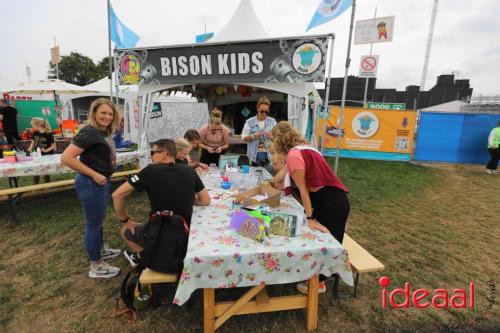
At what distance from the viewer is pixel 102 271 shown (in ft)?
8.32

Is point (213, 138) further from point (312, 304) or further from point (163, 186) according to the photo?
point (312, 304)

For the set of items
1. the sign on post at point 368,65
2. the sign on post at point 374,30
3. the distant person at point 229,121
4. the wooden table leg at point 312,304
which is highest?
the sign on post at point 374,30

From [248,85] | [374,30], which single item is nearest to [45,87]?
[248,85]

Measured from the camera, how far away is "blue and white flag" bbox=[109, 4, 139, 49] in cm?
534

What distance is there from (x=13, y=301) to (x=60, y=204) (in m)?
2.50

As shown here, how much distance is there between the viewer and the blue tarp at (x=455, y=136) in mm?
8125

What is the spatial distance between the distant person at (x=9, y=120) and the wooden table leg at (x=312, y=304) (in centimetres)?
964

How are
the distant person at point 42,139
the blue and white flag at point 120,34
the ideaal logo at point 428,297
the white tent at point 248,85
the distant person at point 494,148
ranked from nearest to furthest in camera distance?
the ideaal logo at point 428,297
the white tent at point 248,85
the distant person at point 42,139
the blue and white flag at point 120,34
the distant person at point 494,148

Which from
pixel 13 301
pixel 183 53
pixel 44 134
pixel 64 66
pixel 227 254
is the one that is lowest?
pixel 13 301

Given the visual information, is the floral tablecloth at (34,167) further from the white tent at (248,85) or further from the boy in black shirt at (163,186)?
the boy in black shirt at (163,186)

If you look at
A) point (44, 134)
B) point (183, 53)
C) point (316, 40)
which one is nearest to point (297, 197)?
point (316, 40)

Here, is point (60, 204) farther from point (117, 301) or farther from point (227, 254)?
point (227, 254)

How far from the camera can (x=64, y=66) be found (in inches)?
1289

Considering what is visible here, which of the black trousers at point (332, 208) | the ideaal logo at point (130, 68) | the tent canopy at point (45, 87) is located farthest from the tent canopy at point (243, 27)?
the tent canopy at point (45, 87)
